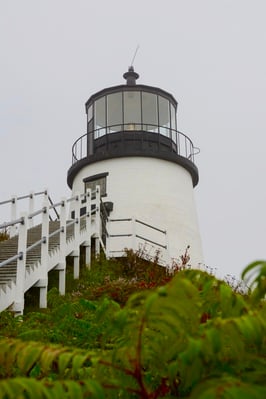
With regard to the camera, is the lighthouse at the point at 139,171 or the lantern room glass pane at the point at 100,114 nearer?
the lighthouse at the point at 139,171

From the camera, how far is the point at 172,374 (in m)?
1.90

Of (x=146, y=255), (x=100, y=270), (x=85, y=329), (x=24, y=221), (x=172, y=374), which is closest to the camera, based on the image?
(x=172, y=374)

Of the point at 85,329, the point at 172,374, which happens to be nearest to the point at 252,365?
the point at 172,374

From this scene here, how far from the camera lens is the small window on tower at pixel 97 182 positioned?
62.0 ft

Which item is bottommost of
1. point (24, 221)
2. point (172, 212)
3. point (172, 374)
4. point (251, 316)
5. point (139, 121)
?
point (172, 374)

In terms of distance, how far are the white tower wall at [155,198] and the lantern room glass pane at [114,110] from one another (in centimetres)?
247

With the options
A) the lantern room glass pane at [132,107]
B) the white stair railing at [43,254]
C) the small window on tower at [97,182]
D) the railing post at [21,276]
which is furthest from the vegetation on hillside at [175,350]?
the lantern room glass pane at [132,107]

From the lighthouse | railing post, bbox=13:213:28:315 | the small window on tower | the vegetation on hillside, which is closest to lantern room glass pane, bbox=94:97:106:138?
the lighthouse

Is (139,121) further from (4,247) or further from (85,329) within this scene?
(85,329)

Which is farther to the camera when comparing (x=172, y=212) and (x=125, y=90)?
(x=125, y=90)

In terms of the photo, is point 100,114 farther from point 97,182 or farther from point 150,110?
point 97,182

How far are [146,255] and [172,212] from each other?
405 centimetres

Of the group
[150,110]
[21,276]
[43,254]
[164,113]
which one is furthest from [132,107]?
[21,276]

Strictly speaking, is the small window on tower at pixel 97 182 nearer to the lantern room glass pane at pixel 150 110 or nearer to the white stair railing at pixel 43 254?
the lantern room glass pane at pixel 150 110
